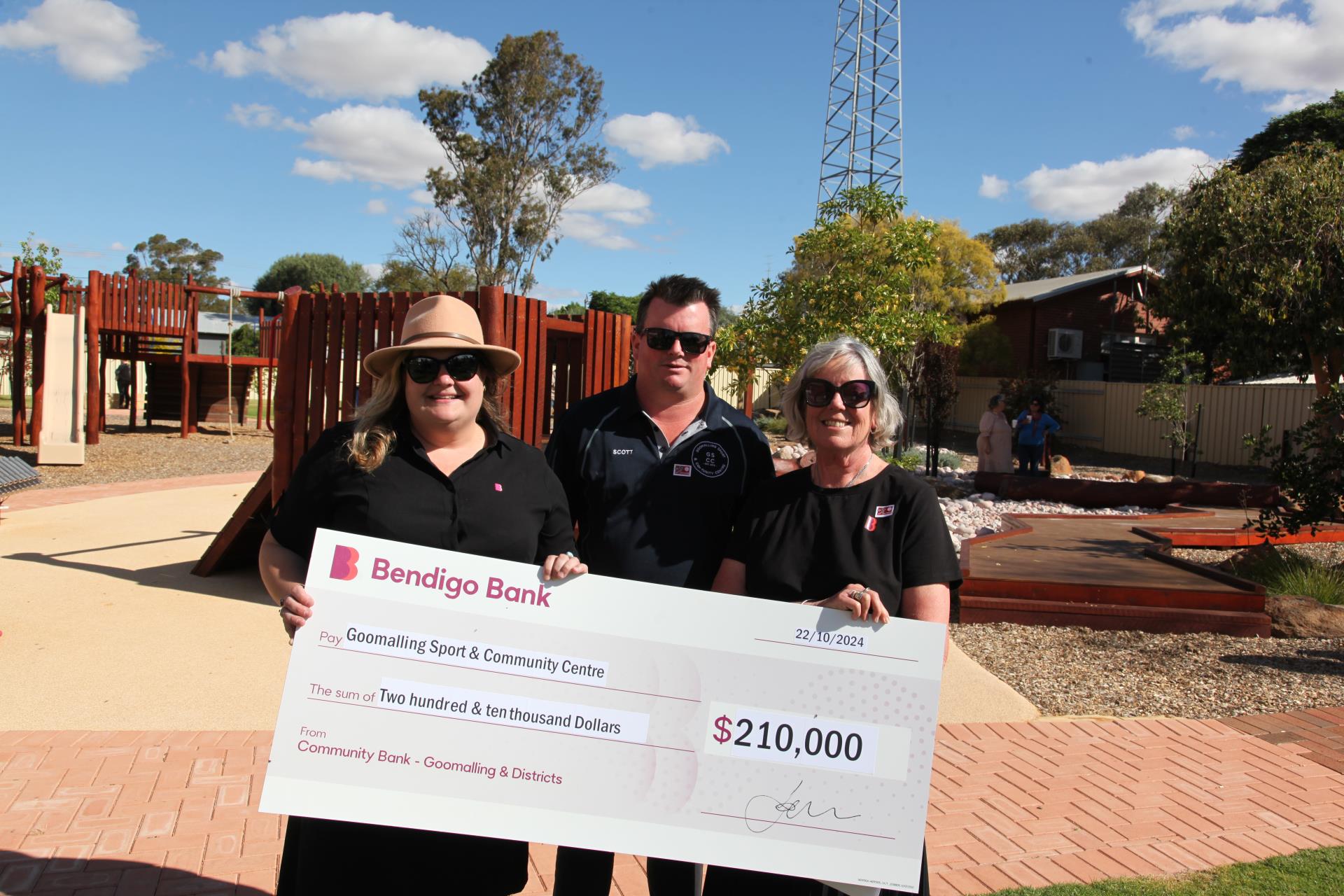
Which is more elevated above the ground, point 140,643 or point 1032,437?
point 1032,437

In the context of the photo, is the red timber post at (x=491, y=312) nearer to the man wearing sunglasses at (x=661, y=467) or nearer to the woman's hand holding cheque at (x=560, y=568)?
the man wearing sunglasses at (x=661, y=467)

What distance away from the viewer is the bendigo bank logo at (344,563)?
225 cm

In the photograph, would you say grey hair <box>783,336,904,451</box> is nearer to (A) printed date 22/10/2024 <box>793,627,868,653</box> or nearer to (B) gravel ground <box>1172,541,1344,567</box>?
(A) printed date 22/10/2024 <box>793,627,868,653</box>

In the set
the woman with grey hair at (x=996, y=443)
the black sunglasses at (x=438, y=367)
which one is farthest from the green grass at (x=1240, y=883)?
the woman with grey hair at (x=996, y=443)

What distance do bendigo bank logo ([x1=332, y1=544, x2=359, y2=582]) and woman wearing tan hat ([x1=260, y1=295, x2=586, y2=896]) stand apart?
0.28ft

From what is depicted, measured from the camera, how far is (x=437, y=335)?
2447mm

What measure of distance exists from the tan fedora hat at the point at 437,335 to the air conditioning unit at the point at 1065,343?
34890mm

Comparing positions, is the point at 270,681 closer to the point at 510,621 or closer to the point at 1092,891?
the point at 510,621

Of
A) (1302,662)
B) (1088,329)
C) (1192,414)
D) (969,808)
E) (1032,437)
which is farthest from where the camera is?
(1088,329)

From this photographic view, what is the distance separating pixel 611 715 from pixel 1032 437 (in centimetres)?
1561

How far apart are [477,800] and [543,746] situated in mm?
A: 203

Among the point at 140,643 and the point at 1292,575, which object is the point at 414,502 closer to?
the point at 140,643

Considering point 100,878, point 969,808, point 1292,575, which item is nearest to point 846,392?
point 969,808

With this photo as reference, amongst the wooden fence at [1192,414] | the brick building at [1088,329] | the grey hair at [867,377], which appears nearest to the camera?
the grey hair at [867,377]
